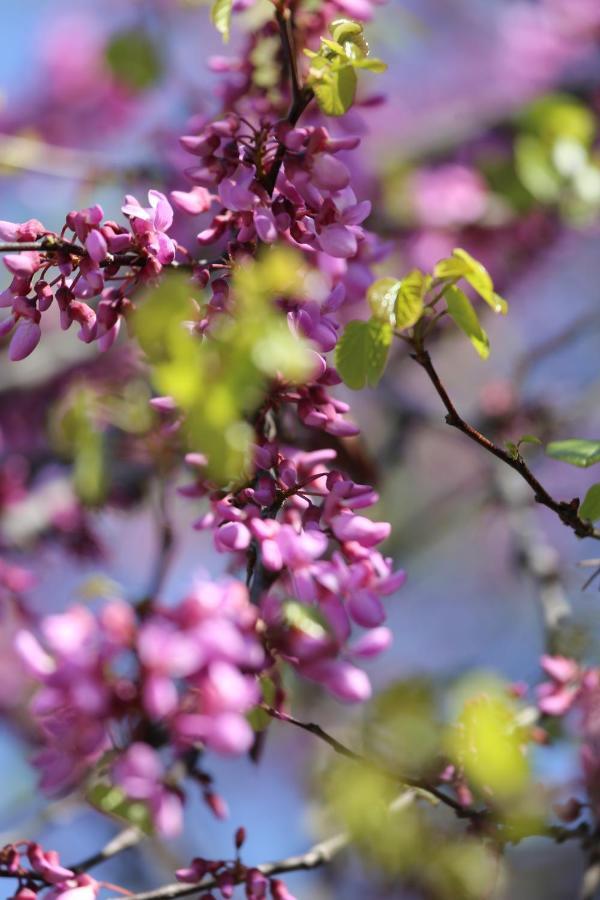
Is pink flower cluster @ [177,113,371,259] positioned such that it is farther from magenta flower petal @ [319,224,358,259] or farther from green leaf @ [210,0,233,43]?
green leaf @ [210,0,233,43]

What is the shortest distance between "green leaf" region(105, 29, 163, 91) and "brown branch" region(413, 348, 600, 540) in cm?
236

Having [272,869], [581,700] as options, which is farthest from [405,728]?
[272,869]

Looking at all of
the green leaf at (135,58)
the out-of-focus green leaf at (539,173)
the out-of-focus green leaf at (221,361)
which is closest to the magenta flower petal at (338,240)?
the out-of-focus green leaf at (221,361)

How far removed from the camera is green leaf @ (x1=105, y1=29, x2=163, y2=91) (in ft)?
10.7

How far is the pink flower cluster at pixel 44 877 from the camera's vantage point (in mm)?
1231

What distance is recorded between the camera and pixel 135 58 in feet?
10.7

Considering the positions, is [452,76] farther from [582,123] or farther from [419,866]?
[419,866]

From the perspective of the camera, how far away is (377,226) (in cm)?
362

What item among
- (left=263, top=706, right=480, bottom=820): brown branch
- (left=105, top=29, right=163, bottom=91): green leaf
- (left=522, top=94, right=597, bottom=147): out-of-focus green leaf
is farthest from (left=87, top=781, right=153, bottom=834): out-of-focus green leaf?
(left=105, top=29, right=163, bottom=91): green leaf

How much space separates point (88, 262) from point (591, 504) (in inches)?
30.4

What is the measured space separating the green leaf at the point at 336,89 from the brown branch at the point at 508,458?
1.13ft

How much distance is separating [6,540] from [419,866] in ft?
5.32

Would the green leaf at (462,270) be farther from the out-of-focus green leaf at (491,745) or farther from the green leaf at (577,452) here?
the out-of-focus green leaf at (491,745)

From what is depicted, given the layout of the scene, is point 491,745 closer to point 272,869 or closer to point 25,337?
point 272,869
